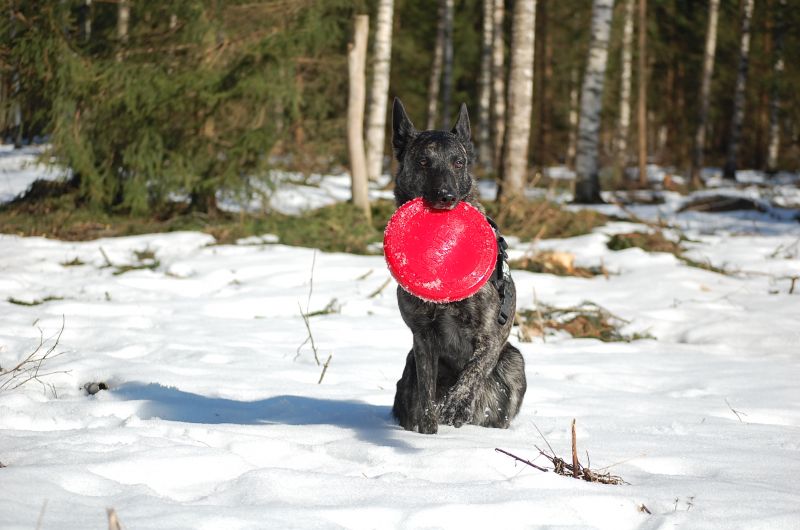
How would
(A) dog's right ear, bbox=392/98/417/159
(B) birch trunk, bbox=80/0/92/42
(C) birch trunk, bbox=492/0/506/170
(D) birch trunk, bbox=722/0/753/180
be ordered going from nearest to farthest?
(A) dog's right ear, bbox=392/98/417/159
(B) birch trunk, bbox=80/0/92/42
(C) birch trunk, bbox=492/0/506/170
(D) birch trunk, bbox=722/0/753/180

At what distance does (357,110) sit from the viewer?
13641 millimetres

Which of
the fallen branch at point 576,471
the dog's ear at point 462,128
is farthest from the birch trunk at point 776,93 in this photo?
the fallen branch at point 576,471

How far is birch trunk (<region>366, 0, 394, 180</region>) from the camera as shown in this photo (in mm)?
17812

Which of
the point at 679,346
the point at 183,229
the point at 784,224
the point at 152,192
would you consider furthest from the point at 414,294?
the point at 784,224

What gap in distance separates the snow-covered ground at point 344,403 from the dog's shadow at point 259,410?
0.9 inches

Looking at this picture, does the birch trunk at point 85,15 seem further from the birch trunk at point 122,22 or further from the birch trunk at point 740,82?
the birch trunk at point 740,82

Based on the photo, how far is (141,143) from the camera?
1221 centimetres

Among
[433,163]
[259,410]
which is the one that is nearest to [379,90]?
[433,163]

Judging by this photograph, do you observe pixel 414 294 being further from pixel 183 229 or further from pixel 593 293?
pixel 183 229

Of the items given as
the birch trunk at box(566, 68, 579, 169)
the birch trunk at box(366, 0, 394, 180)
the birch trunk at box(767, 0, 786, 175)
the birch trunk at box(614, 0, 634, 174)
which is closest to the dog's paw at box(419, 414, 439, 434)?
the birch trunk at box(366, 0, 394, 180)

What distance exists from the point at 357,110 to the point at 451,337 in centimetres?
990

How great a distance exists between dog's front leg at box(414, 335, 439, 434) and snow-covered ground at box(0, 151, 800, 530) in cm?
13

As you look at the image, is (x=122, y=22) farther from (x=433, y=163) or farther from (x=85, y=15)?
(x=433, y=163)

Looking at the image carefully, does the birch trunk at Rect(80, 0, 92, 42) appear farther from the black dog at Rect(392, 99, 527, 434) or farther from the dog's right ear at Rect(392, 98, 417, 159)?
the black dog at Rect(392, 99, 527, 434)
